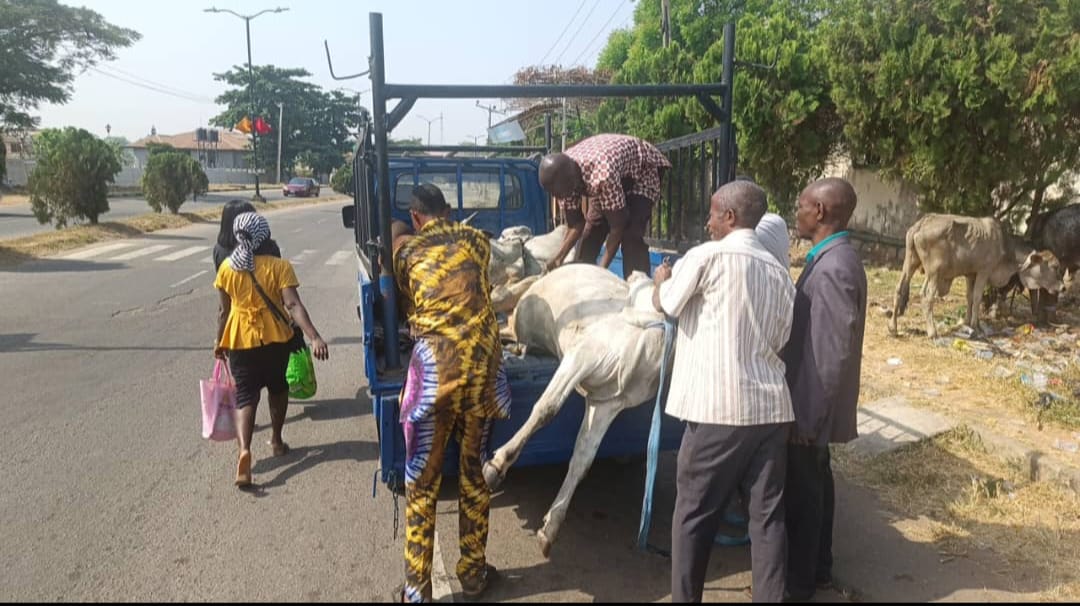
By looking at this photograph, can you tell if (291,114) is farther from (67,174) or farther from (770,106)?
(770,106)

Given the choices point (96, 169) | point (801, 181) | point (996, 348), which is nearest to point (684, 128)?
point (801, 181)

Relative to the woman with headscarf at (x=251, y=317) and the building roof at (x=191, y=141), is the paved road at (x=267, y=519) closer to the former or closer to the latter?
the woman with headscarf at (x=251, y=317)

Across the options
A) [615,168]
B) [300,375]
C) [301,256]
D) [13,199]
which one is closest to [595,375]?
[615,168]

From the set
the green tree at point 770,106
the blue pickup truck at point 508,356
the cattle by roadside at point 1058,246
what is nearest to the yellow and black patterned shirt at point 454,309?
the blue pickup truck at point 508,356

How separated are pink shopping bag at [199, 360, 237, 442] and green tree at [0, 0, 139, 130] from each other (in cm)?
4263

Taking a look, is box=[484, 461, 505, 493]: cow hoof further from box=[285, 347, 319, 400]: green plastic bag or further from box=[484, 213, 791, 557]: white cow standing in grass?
box=[285, 347, 319, 400]: green plastic bag

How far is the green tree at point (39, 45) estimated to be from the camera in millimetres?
36438

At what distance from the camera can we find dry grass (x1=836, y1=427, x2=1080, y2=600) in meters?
3.32

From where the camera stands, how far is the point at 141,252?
14922 millimetres

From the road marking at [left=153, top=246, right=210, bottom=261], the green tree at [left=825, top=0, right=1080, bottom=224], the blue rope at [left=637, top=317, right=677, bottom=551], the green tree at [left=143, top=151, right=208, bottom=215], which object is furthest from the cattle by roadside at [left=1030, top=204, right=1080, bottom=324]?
the green tree at [left=143, top=151, right=208, bottom=215]

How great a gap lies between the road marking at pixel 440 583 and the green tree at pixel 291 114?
5865 centimetres

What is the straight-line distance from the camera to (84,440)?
4734 mm

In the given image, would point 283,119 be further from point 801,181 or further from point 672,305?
point 672,305

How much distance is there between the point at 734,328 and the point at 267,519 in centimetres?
263
